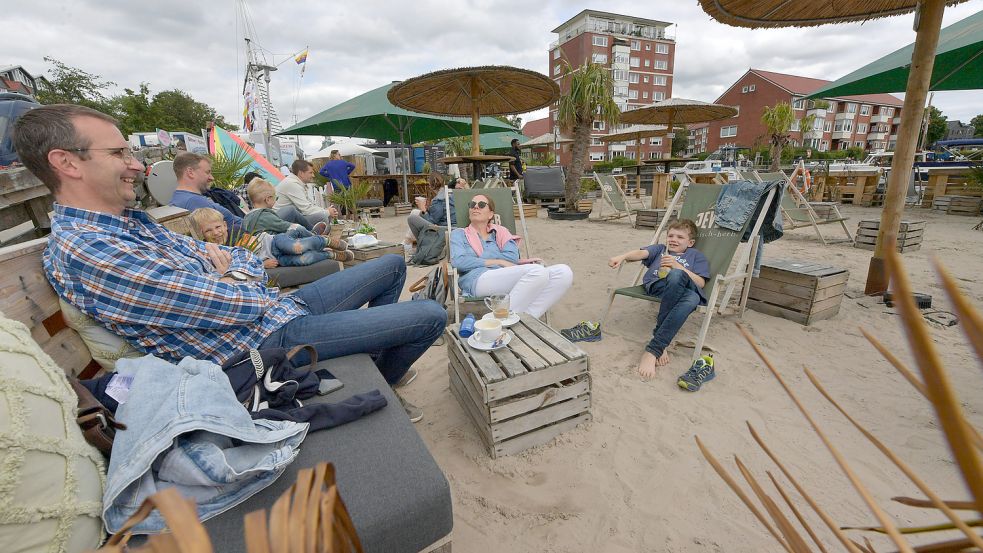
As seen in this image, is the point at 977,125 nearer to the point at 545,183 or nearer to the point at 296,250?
the point at 545,183

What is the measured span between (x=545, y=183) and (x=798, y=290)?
298 inches

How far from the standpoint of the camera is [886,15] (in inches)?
151

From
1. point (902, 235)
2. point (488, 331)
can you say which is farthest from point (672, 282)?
point (902, 235)

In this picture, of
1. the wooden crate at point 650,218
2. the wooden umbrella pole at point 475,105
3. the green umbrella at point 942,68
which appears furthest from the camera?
the wooden crate at point 650,218

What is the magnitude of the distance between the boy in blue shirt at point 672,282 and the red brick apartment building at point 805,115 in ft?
103

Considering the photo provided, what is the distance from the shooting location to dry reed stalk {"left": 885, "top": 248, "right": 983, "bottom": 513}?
26cm

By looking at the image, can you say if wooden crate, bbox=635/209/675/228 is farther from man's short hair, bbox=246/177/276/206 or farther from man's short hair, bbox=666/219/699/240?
man's short hair, bbox=246/177/276/206

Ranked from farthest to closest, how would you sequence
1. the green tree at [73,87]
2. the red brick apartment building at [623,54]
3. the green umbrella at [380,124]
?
1. the red brick apartment building at [623,54]
2. the green tree at [73,87]
3. the green umbrella at [380,124]

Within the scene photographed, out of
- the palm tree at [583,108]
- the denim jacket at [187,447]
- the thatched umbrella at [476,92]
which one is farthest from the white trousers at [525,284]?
the palm tree at [583,108]

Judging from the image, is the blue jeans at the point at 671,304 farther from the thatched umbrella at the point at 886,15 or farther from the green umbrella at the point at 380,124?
the green umbrella at the point at 380,124

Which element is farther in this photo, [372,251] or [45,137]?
[372,251]

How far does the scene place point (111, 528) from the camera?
99 centimetres

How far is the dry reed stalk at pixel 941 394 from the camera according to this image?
0.85 feet

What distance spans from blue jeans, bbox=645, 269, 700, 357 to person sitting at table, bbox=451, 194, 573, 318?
2.27ft
